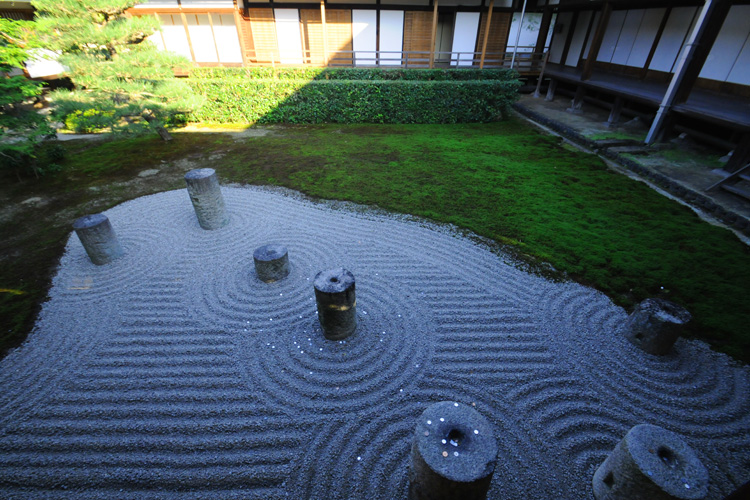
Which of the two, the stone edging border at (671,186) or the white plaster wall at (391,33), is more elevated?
the white plaster wall at (391,33)

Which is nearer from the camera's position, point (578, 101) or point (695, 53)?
point (695, 53)

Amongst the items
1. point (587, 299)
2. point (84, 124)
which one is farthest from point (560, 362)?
point (84, 124)

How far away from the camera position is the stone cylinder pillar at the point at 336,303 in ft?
14.4

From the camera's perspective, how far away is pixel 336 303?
173 inches

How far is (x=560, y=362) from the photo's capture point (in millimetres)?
4359

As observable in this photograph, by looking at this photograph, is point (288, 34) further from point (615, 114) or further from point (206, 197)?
point (615, 114)

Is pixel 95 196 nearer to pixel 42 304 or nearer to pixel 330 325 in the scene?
pixel 42 304

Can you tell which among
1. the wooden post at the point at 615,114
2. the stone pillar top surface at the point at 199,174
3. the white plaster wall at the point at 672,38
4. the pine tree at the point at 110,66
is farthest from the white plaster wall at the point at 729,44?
the pine tree at the point at 110,66

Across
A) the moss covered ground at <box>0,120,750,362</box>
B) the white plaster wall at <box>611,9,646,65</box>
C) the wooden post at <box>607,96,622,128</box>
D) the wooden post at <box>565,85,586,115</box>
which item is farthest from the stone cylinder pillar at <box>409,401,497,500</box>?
the white plaster wall at <box>611,9,646,65</box>

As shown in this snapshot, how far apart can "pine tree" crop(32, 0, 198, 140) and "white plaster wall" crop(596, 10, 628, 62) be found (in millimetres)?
17403

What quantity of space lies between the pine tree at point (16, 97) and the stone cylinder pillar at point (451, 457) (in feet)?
34.5

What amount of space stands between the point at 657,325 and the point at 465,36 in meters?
16.6

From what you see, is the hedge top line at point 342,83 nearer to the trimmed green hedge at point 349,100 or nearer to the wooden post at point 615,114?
the trimmed green hedge at point 349,100

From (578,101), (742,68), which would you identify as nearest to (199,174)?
(578,101)
